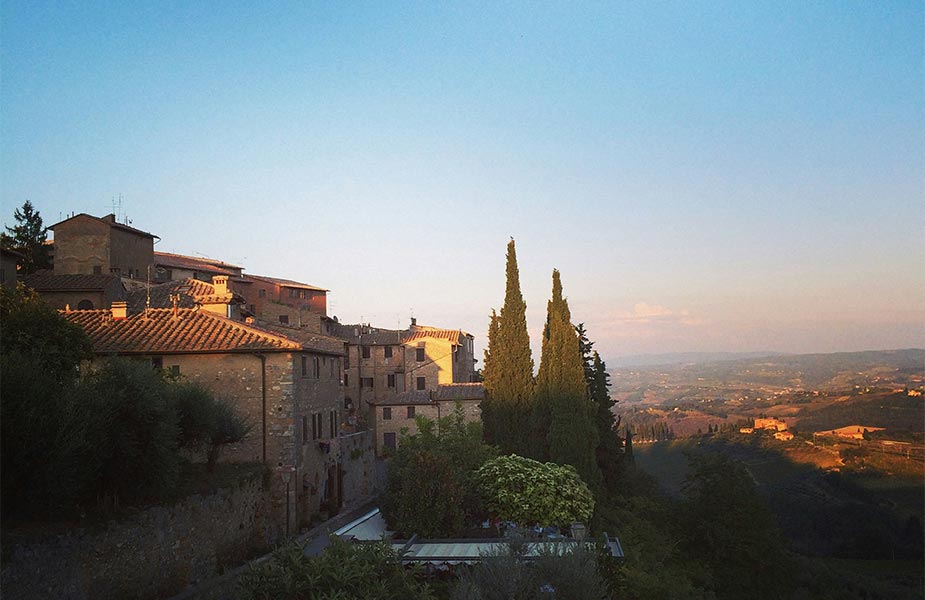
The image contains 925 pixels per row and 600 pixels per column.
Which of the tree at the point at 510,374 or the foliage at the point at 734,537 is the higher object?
the tree at the point at 510,374

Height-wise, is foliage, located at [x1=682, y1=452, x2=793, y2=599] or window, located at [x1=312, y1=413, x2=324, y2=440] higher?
window, located at [x1=312, y1=413, x2=324, y2=440]

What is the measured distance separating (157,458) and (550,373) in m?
22.4

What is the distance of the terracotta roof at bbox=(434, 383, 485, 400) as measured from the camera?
44062 mm

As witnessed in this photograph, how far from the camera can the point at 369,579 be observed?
10383 millimetres

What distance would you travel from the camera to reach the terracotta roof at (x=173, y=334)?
2400 centimetres

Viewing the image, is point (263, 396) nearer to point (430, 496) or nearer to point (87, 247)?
point (430, 496)

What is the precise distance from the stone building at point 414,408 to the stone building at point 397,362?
825cm

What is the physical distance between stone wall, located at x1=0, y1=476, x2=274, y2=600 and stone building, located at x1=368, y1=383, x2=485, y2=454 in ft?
73.5

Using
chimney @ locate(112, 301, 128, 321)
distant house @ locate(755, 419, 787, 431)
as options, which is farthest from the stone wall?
distant house @ locate(755, 419, 787, 431)

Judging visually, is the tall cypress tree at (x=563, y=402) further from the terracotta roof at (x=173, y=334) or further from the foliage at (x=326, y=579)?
the foliage at (x=326, y=579)

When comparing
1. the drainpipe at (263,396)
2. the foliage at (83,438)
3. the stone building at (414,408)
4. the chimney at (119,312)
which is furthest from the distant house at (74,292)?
the foliage at (83,438)

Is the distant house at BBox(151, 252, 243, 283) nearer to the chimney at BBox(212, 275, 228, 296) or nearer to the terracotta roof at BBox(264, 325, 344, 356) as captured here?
the terracotta roof at BBox(264, 325, 344, 356)

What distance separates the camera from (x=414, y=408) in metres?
44.9

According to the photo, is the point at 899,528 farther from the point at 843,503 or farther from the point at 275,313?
the point at 275,313
